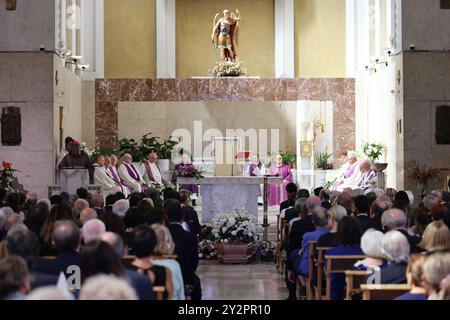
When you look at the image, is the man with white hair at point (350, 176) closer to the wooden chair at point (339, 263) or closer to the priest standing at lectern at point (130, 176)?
the priest standing at lectern at point (130, 176)

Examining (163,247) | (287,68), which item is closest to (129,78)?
(287,68)

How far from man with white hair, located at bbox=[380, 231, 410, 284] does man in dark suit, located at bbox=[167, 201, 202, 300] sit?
2.21 m

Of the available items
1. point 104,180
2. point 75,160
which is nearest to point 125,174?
point 104,180

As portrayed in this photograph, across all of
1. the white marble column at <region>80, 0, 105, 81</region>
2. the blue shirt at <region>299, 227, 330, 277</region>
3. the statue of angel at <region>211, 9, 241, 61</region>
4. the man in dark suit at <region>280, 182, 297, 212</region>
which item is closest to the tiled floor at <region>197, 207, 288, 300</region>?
the man in dark suit at <region>280, 182, 297, 212</region>

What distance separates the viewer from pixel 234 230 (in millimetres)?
13484

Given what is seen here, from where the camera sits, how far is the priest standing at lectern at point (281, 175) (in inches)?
884

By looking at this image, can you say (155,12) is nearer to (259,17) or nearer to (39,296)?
(259,17)

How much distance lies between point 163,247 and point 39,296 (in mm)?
2613

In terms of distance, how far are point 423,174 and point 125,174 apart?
602 centimetres

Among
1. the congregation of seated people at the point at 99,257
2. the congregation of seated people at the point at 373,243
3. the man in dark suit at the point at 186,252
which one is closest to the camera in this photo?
the congregation of seated people at the point at 99,257

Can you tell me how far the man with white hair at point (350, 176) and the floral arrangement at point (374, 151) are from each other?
673mm

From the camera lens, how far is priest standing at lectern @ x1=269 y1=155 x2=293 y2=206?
22466mm

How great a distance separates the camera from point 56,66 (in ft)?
60.3

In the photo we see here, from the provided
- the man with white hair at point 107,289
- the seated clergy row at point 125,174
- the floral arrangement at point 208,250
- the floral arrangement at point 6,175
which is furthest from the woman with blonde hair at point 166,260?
the seated clergy row at point 125,174
